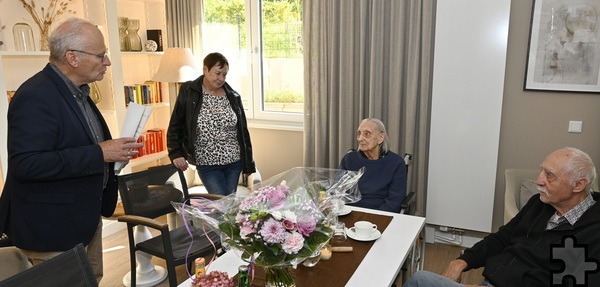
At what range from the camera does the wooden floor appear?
3.16 m

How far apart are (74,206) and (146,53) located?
2.68m

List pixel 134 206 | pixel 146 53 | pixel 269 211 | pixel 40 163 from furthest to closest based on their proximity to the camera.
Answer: pixel 146 53 < pixel 134 206 < pixel 40 163 < pixel 269 211

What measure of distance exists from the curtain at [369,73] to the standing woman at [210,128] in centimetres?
98

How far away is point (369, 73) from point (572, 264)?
2.24 m

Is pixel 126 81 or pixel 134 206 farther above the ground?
pixel 126 81

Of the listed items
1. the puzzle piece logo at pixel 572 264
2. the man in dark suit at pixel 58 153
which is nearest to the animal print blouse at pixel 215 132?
the man in dark suit at pixel 58 153

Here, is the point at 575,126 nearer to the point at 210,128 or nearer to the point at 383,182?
the point at 383,182

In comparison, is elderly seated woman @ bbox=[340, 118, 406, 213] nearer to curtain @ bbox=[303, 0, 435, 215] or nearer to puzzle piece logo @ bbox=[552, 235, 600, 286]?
curtain @ bbox=[303, 0, 435, 215]

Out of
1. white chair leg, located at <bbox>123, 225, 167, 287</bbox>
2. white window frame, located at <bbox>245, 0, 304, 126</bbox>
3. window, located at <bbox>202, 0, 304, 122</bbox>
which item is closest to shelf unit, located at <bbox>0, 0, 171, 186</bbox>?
window, located at <bbox>202, 0, 304, 122</bbox>

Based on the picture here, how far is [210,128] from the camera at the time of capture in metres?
3.08

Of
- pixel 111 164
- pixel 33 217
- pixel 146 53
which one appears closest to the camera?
pixel 33 217

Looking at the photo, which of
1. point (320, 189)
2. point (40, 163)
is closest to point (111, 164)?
point (40, 163)

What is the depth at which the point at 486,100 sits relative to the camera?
3.26 m

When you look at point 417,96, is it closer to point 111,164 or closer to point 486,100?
point 486,100
